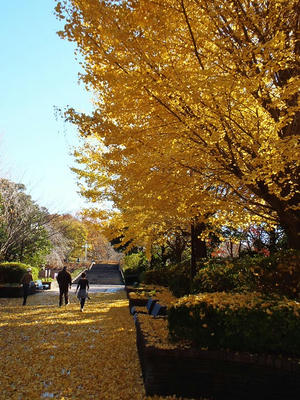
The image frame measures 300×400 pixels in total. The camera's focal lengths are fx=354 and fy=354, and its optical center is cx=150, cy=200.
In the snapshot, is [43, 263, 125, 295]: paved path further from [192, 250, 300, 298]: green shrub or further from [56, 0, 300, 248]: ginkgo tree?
[56, 0, 300, 248]: ginkgo tree

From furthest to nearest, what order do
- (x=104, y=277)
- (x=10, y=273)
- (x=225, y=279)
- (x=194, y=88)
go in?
1. (x=104, y=277)
2. (x=10, y=273)
3. (x=225, y=279)
4. (x=194, y=88)

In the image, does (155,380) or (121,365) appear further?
(121,365)

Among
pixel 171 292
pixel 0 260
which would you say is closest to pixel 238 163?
pixel 171 292

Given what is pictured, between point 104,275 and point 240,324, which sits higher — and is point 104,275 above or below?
above

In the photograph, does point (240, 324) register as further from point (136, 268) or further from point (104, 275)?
point (104, 275)

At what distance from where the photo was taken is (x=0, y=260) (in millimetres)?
20766

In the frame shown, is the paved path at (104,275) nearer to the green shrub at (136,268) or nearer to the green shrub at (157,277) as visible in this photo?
the green shrub at (136,268)

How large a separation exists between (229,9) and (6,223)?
1623cm

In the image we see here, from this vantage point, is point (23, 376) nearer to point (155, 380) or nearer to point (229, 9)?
point (155, 380)

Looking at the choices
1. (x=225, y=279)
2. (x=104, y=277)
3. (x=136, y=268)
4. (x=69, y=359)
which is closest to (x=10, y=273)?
(x=136, y=268)

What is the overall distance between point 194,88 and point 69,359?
475cm

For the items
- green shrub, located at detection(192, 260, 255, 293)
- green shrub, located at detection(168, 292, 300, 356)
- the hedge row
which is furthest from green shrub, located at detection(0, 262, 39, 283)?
green shrub, located at detection(168, 292, 300, 356)

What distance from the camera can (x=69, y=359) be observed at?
5941 millimetres

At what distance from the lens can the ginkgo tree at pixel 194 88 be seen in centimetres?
488
